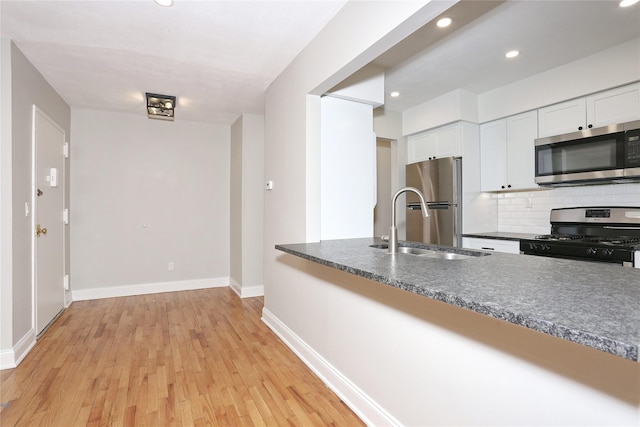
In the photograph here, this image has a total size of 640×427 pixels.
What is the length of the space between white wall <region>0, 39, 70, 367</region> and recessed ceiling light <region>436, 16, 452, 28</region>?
3.12m

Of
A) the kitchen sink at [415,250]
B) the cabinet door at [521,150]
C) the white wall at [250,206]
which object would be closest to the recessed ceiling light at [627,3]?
the cabinet door at [521,150]

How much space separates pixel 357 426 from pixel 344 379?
0.93 feet

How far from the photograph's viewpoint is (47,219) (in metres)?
3.21

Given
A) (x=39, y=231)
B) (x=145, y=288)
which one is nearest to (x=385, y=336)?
(x=39, y=231)

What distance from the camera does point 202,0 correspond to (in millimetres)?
2008

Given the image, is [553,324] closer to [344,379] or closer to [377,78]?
[344,379]

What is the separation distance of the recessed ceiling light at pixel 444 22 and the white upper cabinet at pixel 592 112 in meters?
1.61

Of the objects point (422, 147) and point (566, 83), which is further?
point (422, 147)

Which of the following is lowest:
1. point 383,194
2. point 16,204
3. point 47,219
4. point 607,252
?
point 607,252

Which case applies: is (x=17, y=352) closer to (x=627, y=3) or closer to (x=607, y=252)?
(x=607, y=252)

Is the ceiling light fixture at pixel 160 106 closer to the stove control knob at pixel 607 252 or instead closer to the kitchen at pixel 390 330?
the kitchen at pixel 390 330

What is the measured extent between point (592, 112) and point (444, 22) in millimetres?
1692

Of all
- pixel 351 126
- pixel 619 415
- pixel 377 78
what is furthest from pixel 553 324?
pixel 377 78

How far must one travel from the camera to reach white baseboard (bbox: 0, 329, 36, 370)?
7.81ft
